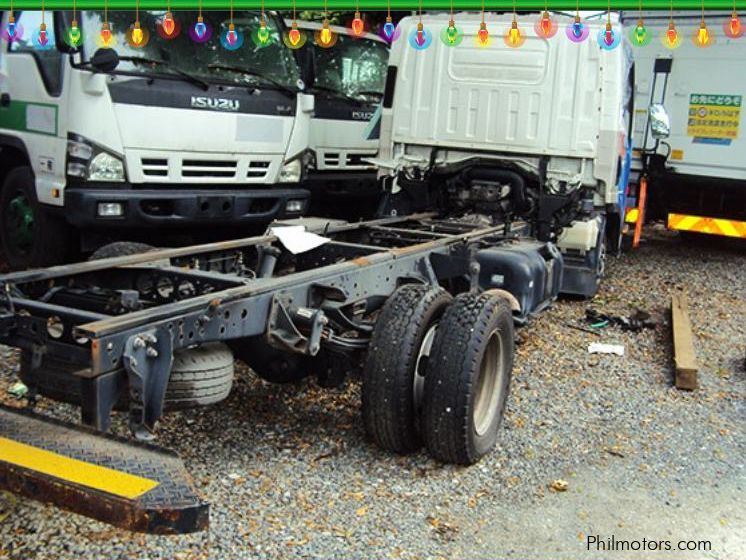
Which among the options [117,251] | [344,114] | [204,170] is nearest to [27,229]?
[204,170]

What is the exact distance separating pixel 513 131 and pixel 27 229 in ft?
14.0

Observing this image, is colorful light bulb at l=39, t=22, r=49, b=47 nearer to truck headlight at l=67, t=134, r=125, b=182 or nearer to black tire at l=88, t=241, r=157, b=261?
truck headlight at l=67, t=134, r=125, b=182

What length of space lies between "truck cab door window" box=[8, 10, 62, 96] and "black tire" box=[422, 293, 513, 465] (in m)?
4.17

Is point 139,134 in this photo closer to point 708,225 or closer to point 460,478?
point 460,478

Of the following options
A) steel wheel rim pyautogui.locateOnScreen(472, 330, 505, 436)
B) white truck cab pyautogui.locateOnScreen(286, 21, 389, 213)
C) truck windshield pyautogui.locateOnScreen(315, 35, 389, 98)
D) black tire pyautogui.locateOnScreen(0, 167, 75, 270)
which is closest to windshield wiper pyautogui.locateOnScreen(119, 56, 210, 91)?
black tire pyautogui.locateOnScreen(0, 167, 75, 270)

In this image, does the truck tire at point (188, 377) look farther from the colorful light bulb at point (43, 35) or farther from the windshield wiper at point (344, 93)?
the windshield wiper at point (344, 93)

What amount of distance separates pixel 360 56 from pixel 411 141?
2.38 m

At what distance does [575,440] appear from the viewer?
4.49 metres

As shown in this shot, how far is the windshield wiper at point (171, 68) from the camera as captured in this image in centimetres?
668

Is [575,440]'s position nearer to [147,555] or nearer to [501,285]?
[501,285]

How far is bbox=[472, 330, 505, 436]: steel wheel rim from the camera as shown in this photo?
14.0 feet

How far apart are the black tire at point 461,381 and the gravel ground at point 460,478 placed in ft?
0.43

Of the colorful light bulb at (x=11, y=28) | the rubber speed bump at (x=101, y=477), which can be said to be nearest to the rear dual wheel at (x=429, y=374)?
the rubber speed bump at (x=101, y=477)

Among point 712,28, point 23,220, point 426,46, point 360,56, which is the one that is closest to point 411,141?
point 426,46
